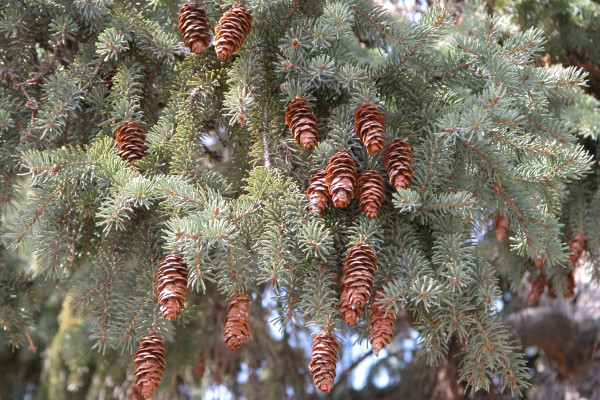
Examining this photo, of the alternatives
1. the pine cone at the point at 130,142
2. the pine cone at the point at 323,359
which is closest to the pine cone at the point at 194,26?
the pine cone at the point at 130,142

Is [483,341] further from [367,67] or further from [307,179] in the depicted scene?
[367,67]

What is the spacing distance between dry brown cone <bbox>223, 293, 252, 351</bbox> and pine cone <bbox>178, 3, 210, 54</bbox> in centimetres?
50

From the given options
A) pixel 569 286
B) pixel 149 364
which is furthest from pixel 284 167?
pixel 569 286

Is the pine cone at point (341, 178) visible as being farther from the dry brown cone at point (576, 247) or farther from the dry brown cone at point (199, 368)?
the dry brown cone at point (199, 368)

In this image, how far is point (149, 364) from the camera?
3.68ft

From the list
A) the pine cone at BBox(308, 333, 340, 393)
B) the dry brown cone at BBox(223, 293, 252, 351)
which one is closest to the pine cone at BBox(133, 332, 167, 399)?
the dry brown cone at BBox(223, 293, 252, 351)

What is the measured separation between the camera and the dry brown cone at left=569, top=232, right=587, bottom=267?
178cm

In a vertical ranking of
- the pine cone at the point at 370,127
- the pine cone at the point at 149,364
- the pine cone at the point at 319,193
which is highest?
the pine cone at the point at 370,127

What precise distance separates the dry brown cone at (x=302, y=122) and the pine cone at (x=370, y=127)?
8 cm

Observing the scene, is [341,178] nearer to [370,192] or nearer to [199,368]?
[370,192]

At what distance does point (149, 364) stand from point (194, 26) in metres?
0.65

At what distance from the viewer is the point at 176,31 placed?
5.12 feet

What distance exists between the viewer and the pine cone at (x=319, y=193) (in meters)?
1.11

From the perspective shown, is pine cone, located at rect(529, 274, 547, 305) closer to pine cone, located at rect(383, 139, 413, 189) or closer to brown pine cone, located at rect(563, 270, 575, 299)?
brown pine cone, located at rect(563, 270, 575, 299)
